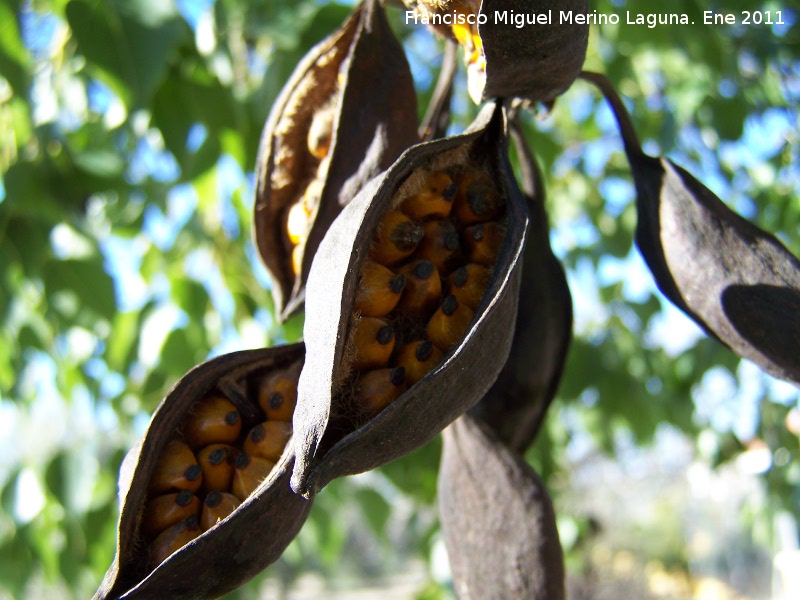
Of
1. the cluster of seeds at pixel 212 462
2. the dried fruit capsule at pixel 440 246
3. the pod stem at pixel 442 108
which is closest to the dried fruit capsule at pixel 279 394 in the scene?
the cluster of seeds at pixel 212 462

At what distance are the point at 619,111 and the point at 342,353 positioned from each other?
0.58 meters

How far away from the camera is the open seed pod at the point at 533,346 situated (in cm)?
101

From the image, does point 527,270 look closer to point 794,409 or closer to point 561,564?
point 561,564

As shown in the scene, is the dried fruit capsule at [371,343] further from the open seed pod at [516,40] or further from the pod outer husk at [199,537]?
the open seed pod at [516,40]

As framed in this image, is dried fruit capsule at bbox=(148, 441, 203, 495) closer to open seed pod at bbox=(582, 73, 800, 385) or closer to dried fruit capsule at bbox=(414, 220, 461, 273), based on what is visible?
dried fruit capsule at bbox=(414, 220, 461, 273)

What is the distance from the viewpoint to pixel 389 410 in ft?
2.25

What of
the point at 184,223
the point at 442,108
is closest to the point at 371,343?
the point at 442,108

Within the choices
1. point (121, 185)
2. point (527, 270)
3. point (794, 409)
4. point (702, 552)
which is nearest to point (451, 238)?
point (527, 270)

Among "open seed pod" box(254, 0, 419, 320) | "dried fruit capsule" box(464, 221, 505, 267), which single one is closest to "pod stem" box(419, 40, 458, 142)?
"open seed pod" box(254, 0, 419, 320)

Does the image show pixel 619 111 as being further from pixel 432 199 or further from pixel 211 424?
pixel 211 424

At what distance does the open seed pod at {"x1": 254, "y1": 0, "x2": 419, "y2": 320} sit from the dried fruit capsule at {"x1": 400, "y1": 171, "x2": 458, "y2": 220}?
132mm

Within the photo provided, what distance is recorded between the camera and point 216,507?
2.69 ft

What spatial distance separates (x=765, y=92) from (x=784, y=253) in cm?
216

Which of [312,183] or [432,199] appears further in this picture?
[312,183]
